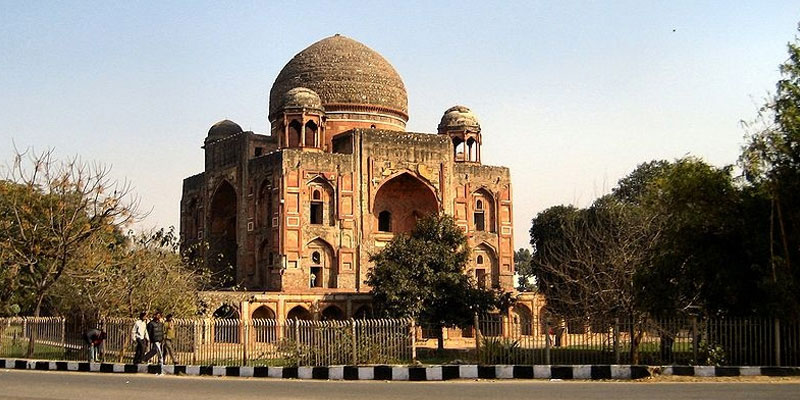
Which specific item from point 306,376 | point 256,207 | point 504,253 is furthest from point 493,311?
point 306,376

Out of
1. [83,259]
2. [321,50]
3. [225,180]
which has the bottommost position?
[83,259]

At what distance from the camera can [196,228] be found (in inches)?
1654

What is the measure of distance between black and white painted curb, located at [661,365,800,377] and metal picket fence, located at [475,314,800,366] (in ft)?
4.83

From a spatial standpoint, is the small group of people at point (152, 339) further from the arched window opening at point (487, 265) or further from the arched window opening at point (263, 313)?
the arched window opening at point (487, 265)

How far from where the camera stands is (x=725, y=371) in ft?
49.4

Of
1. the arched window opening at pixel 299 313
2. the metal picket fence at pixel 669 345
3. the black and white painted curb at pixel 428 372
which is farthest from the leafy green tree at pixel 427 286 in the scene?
the black and white painted curb at pixel 428 372

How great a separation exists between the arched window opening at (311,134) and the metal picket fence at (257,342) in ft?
55.5

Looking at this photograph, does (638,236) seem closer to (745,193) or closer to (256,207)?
(745,193)

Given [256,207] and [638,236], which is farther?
[256,207]

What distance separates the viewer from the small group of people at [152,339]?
17734 millimetres

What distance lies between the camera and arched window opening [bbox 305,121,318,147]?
37.7m

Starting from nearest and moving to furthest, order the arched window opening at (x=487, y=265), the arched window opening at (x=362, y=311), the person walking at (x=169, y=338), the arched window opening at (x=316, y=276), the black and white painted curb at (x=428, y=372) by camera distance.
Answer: the black and white painted curb at (x=428, y=372) → the person walking at (x=169, y=338) → the arched window opening at (x=362, y=311) → the arched window opening at (x=316, y=276) → the arched window opening at (x=487, y=265)

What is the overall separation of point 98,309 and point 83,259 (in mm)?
2687

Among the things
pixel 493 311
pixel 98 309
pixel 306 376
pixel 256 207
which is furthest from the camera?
pixel 256 207
